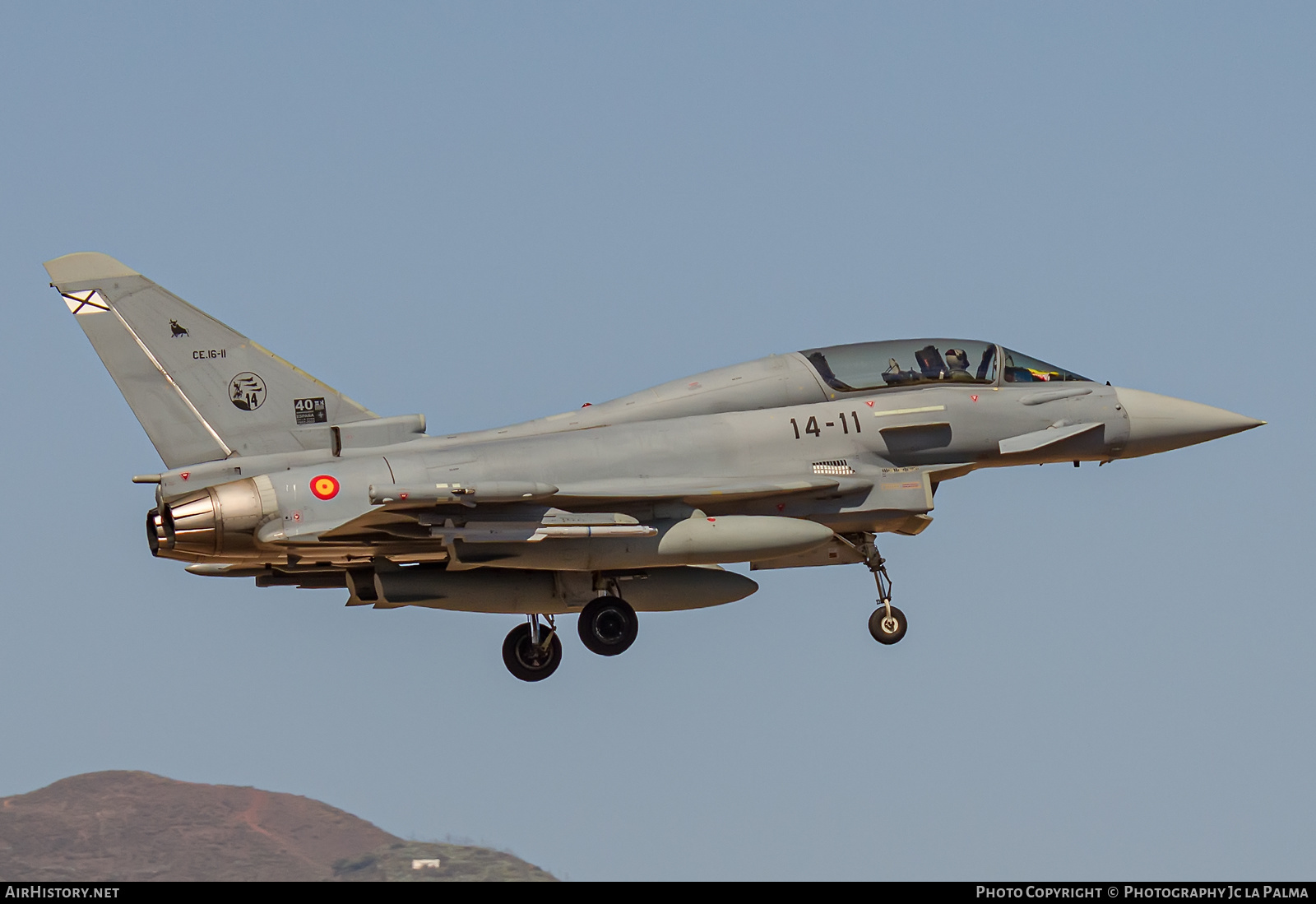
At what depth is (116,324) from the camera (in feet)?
78.6

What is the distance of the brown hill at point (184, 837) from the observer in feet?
184

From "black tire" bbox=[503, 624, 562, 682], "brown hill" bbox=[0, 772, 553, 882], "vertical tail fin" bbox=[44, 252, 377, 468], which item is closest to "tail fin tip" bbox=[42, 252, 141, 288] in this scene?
"vertical tail fin" bbox=[44, 252, 377, 468]

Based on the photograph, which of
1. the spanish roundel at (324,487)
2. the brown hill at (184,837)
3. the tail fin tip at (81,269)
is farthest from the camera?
the brown hill at (184,837)

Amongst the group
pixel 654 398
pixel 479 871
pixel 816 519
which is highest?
pixel 654 398

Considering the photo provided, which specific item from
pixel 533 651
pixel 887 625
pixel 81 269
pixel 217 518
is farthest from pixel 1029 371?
pixel 81 269

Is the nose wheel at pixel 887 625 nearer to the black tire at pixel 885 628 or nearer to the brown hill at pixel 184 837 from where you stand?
the black tire at pixel 885 628

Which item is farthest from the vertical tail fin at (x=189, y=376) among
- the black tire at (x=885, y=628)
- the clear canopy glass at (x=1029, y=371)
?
the clear canopy glass at (x=1029, y=371)

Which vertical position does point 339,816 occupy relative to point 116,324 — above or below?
below

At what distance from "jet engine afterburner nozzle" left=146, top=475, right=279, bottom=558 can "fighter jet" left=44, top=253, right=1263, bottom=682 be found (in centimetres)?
2

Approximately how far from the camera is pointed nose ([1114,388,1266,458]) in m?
25.1

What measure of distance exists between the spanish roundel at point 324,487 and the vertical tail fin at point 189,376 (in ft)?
5.49

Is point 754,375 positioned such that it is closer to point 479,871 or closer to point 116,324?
point 116,324

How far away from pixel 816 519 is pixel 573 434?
128 inches
